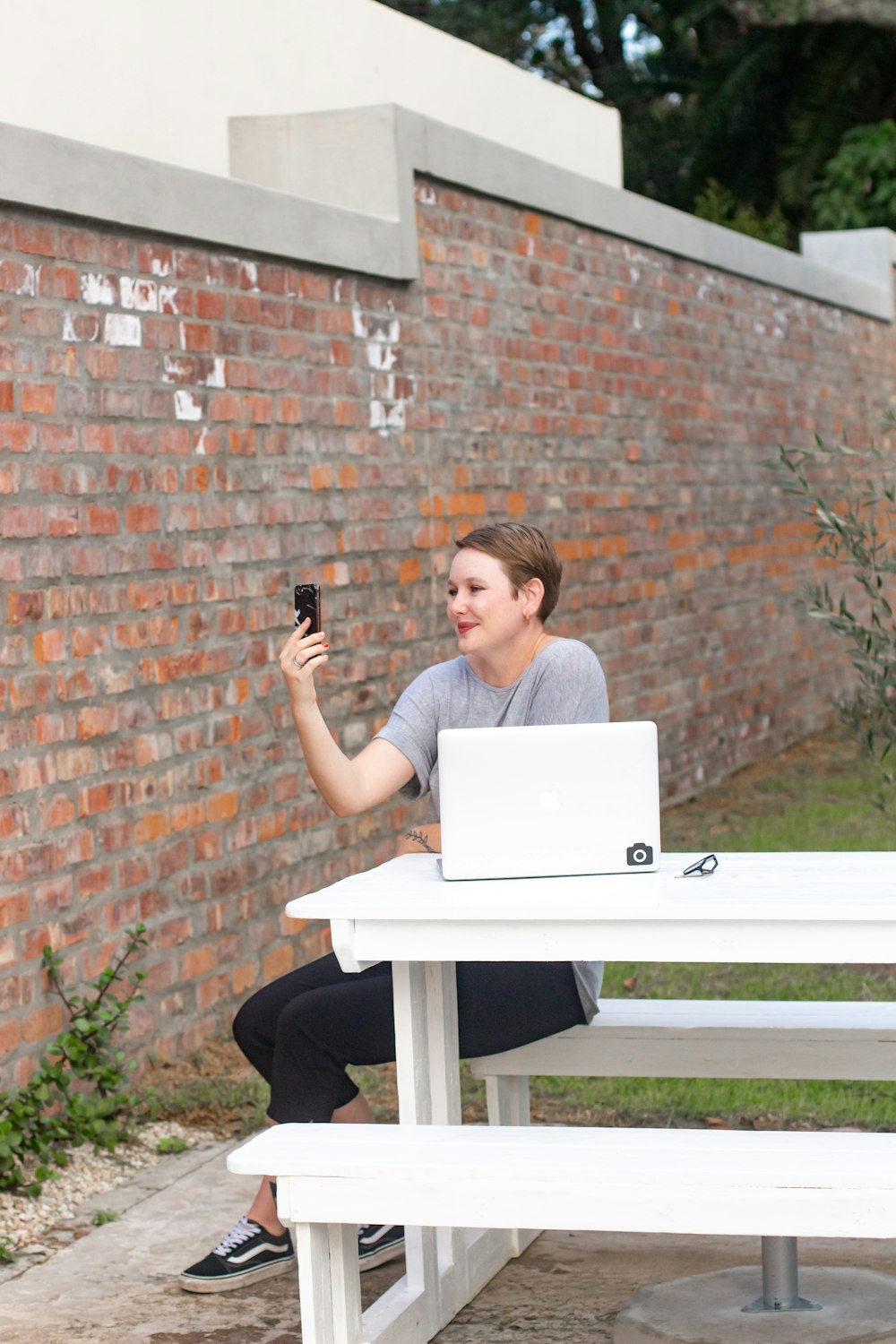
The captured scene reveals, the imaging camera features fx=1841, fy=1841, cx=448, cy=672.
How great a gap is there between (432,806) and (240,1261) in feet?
3.17

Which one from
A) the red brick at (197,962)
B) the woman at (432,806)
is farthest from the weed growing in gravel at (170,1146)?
the woman at (432,806)

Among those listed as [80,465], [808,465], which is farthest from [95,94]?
[808,465]

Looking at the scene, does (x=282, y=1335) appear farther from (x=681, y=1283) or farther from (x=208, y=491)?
(x=208, y=491)

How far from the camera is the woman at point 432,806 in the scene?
3.47 metres

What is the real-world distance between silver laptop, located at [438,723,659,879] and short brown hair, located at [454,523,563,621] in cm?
59

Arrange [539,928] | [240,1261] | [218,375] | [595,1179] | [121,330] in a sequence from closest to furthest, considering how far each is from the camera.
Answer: [595,1179]
[539,928]
[240,1261]
[121,330]
[218,375]

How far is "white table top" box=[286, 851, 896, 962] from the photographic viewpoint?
2902 mm

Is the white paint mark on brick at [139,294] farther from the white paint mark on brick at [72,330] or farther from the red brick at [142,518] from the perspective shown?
the red brick at [142,518]

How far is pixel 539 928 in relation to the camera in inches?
119

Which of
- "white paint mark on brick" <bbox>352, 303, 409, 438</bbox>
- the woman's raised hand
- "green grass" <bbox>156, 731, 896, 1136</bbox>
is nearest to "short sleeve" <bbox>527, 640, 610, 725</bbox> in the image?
the woman's raised hand

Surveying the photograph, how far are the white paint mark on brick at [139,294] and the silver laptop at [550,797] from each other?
6.72 feet

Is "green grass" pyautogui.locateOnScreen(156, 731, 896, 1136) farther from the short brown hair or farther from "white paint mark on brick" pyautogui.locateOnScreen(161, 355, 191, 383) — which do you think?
"white paint mark on brick" pyautogui.locateOnScreen(161, 355, 191, 383)

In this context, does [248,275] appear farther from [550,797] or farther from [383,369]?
[550,797]

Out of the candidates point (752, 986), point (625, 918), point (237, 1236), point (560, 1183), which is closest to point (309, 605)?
point (625, 918)
